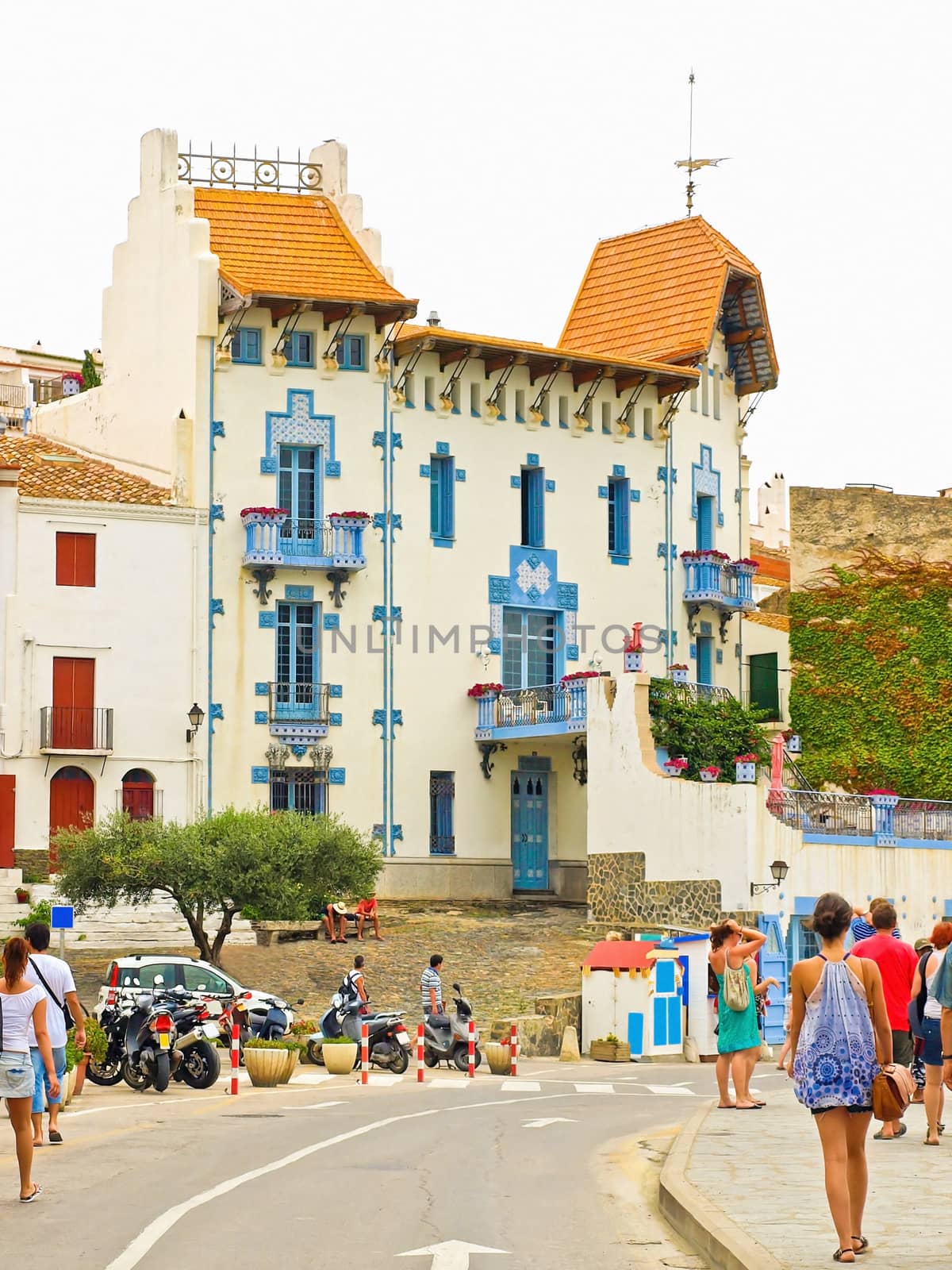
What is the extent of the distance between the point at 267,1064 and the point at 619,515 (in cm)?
2696

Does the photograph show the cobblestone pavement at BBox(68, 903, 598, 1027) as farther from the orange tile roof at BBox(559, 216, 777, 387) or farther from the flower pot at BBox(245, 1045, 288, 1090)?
the orange tile roof at BBox(559, 216, 777, 387)

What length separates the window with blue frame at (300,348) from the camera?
46.0 m

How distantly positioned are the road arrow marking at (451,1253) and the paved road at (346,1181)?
0.11ft

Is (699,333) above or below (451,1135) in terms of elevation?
above

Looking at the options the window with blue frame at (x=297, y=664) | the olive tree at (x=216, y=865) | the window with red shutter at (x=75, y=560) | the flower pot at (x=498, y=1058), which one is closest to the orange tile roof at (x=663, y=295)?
the window with blue frame at (x=297, y=664)

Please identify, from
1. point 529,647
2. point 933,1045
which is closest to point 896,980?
point 933,1045

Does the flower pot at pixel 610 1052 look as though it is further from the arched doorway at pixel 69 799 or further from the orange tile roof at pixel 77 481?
the orange tile roof at pixel 77 481

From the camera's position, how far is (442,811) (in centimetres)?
4703

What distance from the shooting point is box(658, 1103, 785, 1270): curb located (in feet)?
34.6

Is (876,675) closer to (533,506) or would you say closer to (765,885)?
(533,506)

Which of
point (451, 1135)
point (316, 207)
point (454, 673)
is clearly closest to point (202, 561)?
point (454, 673)

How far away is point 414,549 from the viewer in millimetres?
47062

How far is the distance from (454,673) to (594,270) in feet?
45.8

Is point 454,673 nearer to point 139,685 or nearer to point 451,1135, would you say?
point 139,685
